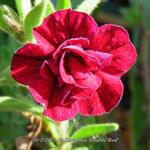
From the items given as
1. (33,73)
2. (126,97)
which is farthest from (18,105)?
(126,97)

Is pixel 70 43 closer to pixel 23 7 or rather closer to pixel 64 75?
pixel 64 75

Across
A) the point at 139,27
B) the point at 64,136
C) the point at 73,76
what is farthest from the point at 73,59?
the point at 139,27

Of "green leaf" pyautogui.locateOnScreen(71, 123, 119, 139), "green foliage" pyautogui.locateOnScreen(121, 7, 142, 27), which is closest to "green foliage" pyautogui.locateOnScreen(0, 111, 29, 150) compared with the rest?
"green leaf" pyautogui.locateOnScreen(71, 123, 119, 139)

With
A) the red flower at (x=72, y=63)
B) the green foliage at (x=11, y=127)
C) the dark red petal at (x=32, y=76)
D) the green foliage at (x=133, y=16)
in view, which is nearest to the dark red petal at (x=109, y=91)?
the red flower at (x=72, y=63)

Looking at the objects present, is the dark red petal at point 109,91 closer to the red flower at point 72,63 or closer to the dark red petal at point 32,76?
the red flower at point 72,63

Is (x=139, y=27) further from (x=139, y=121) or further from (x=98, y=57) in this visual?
(x=98, y=57)

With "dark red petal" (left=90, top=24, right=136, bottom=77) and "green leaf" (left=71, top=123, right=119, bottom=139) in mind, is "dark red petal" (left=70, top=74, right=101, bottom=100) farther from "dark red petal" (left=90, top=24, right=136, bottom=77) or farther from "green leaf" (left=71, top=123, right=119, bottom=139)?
"green leaf" (left=71, top=123, right=119, bottom=139)
